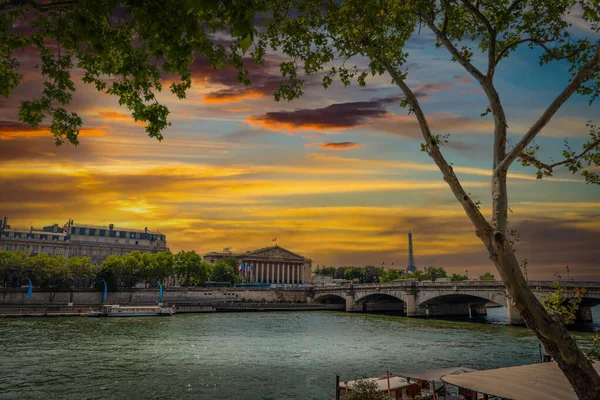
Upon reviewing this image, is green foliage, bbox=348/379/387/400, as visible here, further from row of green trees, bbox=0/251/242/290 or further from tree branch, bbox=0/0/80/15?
row of green trees, bbox=0/251/242/290

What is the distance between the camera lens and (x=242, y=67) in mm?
13539

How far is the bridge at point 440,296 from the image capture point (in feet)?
194

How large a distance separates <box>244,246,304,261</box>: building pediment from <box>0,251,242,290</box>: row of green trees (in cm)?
4113

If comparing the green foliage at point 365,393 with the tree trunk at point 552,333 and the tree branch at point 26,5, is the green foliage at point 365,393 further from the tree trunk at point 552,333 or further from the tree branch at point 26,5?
the tree branch at point 26,5

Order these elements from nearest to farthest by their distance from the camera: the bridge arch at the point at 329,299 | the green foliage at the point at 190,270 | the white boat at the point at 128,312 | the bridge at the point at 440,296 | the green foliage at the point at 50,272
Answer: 1. the bridge at the point at 440,296
2. the white boat at the point at 128,312
3. the green foliage at the point at 50,272
4. the bridge arch at the point at 329,299
5. the green foliage at the point at 190,270

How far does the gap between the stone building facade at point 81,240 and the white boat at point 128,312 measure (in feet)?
231

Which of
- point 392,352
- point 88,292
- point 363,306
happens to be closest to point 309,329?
point 392,352

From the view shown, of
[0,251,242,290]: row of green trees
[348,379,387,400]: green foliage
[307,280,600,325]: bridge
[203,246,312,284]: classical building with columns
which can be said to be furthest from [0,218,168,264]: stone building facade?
[348,379,387,400]: green foliage

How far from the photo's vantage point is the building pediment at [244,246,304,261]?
188m

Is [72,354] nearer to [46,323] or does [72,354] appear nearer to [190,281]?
[46,323]

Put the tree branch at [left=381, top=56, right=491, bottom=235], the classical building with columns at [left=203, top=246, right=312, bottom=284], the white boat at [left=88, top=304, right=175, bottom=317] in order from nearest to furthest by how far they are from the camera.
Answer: the tree branch at [left=381, top=56, right=491, bottom=235] < the white boat at [left=88, top=304, right=175, bottom=317] < the classical building with columns at [left=203, top=246, right=312, bottom=284]

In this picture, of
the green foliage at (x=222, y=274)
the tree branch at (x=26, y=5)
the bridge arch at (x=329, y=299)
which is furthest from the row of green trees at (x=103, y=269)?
the tree branch at (x=26, y=5)

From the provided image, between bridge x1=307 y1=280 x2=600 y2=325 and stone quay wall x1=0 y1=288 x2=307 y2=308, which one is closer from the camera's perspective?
bridge x1=307 y1=280 x2=600 y2=325

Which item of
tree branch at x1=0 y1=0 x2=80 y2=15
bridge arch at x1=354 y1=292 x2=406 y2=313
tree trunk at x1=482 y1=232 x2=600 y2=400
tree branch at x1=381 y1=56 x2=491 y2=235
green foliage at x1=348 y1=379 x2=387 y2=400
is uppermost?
tree branch at x1=0 y1=0 x2=80 y2=15
